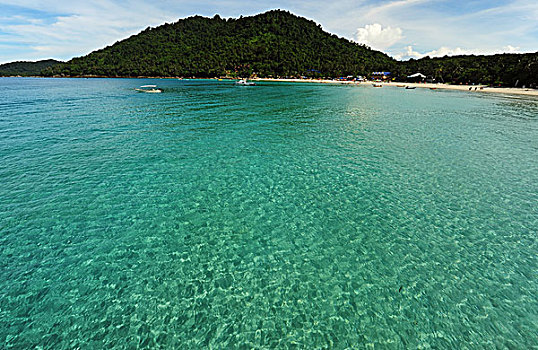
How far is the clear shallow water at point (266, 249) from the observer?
22.9 ft

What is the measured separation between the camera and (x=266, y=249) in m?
10.1

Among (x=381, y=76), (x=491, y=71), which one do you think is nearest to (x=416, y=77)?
(x=381, y=76)

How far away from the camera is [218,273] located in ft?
28.9

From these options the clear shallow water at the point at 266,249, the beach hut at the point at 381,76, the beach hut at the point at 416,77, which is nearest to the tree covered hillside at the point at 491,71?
the beach hut at the point at 416,77

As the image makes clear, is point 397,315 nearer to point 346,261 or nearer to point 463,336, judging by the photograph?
point 463,336

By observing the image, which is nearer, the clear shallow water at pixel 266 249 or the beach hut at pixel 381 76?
the clear shallow water at pixel 266 249

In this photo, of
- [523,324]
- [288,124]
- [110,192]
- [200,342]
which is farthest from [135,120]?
[523,324]

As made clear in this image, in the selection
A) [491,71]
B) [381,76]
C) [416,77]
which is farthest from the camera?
[381,76]

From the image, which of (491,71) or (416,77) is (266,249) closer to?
(491,71)

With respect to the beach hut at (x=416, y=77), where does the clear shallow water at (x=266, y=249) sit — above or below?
below

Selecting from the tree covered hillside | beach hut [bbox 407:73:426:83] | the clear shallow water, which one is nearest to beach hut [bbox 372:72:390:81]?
the tree covered hillside

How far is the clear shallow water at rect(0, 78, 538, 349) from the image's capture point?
697 centimetres

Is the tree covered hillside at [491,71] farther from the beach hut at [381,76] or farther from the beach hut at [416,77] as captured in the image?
the beach hut at [381,76]

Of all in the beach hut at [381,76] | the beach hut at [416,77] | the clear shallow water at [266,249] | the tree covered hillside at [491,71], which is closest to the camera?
the clear shallow water at [266,249]
